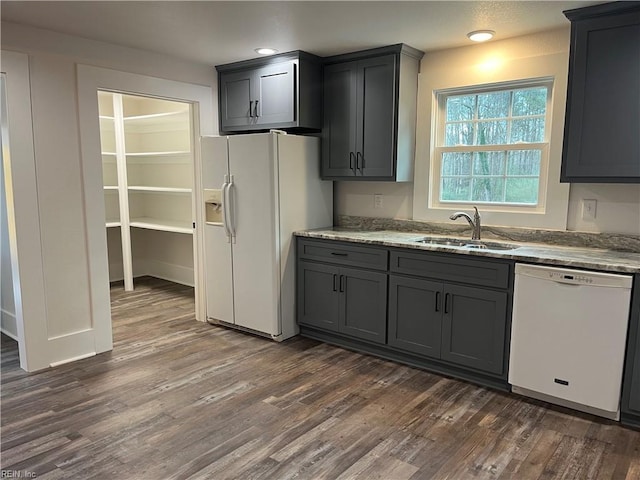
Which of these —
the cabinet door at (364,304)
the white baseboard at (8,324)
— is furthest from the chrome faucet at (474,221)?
the white baseboard at (8,324)

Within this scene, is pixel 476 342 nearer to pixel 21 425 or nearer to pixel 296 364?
pixel 296 364

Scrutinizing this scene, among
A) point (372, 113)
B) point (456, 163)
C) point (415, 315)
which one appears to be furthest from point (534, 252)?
point (372, 113)

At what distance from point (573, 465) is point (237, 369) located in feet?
6.75

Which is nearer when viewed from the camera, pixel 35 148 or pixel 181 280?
pixel 35 148

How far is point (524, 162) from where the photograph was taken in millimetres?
3350

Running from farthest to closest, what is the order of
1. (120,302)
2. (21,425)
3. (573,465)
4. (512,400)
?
(120,302), (512,400), (21,425), (573,465)

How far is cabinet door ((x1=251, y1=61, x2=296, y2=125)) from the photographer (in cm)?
372

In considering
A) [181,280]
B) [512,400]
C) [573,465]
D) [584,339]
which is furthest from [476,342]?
[181,280]

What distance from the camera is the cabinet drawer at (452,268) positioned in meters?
2.86

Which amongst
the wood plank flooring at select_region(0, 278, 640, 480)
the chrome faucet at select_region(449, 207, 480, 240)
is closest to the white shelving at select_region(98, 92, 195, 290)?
the wood plank flooring at select_region(0, 278, 640, 480)

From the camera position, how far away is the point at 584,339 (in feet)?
8.48

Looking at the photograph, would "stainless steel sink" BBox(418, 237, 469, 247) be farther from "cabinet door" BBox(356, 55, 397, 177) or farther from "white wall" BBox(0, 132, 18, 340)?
"white wall" BBox(0, 132, 18, 340)

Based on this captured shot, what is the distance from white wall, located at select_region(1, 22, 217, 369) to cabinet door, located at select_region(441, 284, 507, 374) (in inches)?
101

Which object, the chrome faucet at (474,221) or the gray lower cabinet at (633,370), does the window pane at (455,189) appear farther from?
the gray lower cabinet at (633,370)
